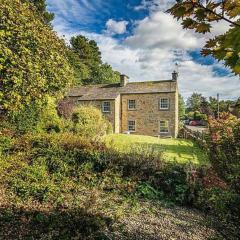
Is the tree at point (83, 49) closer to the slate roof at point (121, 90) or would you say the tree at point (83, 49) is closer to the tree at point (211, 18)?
the slate roof at point (121, 90)

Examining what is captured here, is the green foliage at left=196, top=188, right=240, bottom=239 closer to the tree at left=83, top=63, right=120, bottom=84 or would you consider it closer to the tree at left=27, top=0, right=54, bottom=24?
the tree at left=27, top=0, right=54, bottom=24

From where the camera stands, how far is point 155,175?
8.90m

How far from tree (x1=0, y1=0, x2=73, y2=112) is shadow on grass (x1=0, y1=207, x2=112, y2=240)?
4102 millimetres

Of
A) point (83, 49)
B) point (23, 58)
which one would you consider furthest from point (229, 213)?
point (83, 49)

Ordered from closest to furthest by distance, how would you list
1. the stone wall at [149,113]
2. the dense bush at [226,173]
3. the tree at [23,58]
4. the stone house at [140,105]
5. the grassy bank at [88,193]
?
the dense bush at [226,173] → the grassy bank at [88,193] → the tree at [23,58] → the stone wall at [149,113] → the stone house at [140,105]

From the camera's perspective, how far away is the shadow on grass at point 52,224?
5.39 metres

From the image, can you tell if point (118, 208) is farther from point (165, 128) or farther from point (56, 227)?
point (165, 128)

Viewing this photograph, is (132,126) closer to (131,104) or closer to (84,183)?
(131,104)

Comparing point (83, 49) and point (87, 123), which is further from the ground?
point (83, 49)

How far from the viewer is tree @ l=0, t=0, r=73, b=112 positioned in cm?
867

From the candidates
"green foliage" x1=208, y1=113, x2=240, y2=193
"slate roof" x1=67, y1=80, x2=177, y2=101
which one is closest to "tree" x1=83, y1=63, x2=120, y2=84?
"slate roof" x1=67, y1=80, x2=177, y2=101

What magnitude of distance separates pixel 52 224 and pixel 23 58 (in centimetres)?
559

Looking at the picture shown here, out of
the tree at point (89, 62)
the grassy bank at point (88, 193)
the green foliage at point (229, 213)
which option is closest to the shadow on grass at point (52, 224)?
the grassy bank at point (88, 193)

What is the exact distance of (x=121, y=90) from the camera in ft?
111
